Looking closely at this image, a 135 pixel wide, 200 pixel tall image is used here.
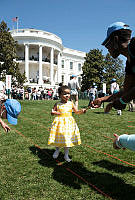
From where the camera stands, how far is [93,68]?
40156 mm

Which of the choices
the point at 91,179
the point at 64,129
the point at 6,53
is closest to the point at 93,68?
the point at 6,53

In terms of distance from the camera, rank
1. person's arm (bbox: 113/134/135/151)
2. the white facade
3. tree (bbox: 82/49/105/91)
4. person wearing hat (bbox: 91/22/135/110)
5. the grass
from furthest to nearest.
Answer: the white facade < tree (bbox: 82/49/105/91) < the grass < person's arm (bbox: 113/134/135/151) < person wearing hat (bbox: 91/22/135/110)

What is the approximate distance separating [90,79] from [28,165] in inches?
1479

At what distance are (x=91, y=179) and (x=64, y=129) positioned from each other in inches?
38.9

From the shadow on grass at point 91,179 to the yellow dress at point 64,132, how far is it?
1.17 ft

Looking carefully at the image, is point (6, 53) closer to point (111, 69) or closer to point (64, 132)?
point (64, 132)

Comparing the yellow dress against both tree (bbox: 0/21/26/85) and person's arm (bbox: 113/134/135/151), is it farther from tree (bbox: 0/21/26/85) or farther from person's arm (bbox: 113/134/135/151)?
tree (bbox: 0/21/26/85)

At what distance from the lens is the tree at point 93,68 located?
4003 cm

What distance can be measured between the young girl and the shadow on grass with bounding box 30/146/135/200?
0.26 meters

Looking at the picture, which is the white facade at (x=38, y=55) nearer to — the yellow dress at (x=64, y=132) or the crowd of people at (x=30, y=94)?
the crowd of people at (x=30, y=94)

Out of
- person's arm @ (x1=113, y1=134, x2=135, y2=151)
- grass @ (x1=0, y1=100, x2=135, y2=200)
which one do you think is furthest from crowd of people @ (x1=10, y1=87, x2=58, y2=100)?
person's arm @ (x1=113, y1=134, x2=135, y2=151)

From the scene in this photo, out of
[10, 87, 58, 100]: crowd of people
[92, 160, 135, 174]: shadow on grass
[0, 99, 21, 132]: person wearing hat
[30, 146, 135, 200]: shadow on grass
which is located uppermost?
[10, 87, 58, 100]: crowd of people

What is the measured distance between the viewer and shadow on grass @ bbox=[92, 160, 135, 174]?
2.91 m

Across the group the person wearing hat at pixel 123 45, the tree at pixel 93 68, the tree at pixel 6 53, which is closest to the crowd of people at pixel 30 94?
the tree at pixel 6 53
